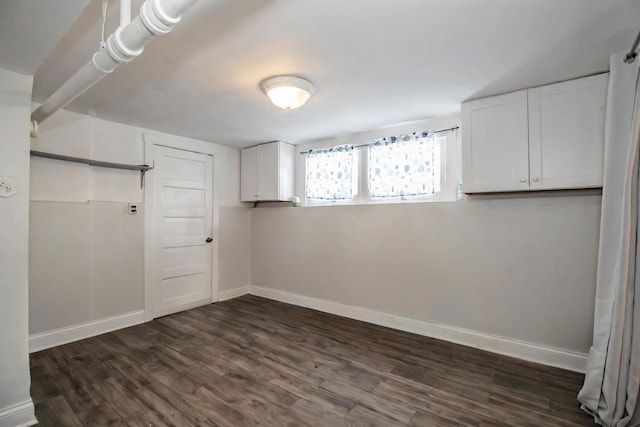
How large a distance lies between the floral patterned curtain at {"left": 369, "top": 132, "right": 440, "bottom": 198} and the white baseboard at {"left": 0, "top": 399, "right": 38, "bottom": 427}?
342cm

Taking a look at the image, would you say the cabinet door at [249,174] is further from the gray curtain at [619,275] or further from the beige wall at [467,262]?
the gray curtain at [619,275]

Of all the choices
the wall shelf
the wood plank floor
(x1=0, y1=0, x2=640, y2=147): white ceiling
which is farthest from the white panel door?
(x1=0, y1=0, x2=640, y2=147): white ceiling

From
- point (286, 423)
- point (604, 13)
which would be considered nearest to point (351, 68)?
point (604, 13)

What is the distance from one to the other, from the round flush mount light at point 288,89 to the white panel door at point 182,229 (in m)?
2.13

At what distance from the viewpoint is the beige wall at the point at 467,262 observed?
8.05ft

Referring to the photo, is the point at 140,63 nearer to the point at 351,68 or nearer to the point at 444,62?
the point at 351,68

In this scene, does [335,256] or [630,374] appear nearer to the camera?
[630,374]

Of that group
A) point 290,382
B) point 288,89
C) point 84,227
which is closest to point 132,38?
point 288,89

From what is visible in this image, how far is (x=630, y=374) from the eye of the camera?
1.70 meters

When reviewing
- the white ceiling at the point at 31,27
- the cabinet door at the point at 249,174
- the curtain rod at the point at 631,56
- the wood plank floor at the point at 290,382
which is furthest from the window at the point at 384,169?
the white ceiling at the point at 31,27

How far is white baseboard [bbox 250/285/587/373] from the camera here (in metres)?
2.46

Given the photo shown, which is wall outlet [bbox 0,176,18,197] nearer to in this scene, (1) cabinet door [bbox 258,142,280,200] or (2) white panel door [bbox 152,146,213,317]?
(2) white panel door [bbox 152,146,213,317]

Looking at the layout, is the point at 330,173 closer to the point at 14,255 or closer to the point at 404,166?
the point at 404,166

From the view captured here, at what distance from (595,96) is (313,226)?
3.11 m
